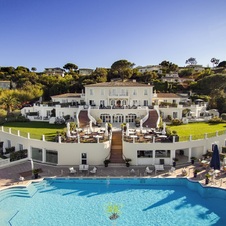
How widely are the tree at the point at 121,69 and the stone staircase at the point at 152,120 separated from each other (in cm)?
3746

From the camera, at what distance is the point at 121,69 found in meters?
74.2

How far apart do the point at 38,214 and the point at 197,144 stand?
17750mm

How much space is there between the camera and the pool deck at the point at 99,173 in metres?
18.5

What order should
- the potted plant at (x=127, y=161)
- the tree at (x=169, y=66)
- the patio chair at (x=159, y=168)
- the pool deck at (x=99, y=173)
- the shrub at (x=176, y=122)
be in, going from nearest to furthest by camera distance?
the pool deck at (x=99, y=173) < the patio chair at (x=159, y=168) < the potted plant at (x=127, y=161) < the shrub at (x=176, y=122) < the tree at (x=169, y=66)

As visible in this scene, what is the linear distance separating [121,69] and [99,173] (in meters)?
57.9

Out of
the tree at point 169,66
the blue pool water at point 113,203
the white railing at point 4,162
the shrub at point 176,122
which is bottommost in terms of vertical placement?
the blue pool water at point 113,203

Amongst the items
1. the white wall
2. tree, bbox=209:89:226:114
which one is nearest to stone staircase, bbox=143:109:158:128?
the white wall

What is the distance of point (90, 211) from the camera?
1472 cm

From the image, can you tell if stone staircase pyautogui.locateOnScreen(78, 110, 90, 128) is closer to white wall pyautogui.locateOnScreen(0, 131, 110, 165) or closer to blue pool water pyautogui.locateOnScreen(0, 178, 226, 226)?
white wall pyautogui.locateOnScreen(0, 131, 110, 165)

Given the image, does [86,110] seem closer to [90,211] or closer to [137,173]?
[137,173]

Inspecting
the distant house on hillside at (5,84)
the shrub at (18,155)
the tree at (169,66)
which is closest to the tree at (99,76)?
the distant house on hillside at (5,84)

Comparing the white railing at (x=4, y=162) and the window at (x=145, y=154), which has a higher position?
the window at (x=145, y=154)

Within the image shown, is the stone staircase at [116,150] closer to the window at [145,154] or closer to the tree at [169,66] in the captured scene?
the window at [145,154]

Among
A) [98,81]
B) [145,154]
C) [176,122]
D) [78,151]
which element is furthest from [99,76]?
[145,154]
